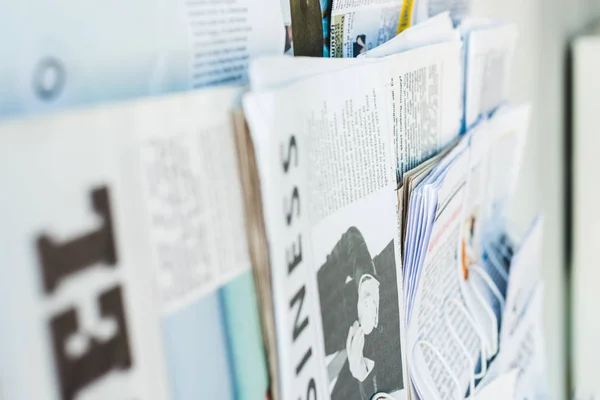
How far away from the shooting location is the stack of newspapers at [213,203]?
21 cm

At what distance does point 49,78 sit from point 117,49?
34mm

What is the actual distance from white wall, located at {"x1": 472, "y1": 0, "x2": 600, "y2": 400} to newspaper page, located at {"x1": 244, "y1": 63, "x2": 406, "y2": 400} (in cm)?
43

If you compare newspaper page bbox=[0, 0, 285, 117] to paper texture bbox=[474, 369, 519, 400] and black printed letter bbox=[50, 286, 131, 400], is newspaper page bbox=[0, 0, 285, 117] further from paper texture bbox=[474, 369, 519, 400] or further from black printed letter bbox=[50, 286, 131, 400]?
paper texture bbox=[474, 369, 519, 400]

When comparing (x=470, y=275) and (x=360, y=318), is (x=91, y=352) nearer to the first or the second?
(x=360, y=318)

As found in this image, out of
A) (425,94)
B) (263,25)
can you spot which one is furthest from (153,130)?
(425,94)

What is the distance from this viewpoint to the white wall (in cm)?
83

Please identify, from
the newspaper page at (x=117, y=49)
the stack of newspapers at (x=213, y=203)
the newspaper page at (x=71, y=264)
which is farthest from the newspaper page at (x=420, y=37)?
the newspaper page at (x=71, y=264)

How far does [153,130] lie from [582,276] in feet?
3.39

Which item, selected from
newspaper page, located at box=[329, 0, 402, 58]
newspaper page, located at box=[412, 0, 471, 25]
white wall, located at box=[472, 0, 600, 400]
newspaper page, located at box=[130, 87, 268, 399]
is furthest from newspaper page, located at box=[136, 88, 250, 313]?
white wall, located at box=[472, 0, 600, 400]

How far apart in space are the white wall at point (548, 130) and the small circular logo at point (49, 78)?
0.58 m

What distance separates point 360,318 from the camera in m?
0.35

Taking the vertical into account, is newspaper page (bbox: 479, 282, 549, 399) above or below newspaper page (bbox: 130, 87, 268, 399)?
below

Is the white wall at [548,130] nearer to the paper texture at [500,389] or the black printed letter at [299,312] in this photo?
the paper texture at [500,389]

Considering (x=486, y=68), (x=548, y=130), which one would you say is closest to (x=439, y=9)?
(x=486, y=68)
